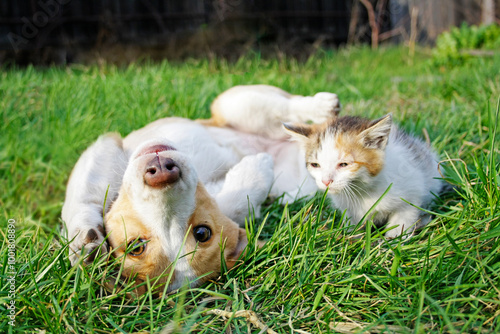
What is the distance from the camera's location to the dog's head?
2018 mm

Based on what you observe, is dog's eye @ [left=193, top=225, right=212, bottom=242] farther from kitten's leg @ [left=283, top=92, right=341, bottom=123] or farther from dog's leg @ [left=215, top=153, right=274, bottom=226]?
kitten's leg @ [left=283, top=92, right=341, bottom=123]

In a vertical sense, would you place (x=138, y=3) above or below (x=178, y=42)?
above

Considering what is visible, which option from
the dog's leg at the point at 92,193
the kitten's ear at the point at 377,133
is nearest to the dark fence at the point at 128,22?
the dog's leg at the point at 92,193

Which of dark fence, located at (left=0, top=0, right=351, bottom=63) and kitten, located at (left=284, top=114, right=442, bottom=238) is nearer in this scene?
kitten, located at (left=284, top=114, right=442, bottom=238)

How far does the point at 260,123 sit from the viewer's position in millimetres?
3578

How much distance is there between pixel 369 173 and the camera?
2.32 metres

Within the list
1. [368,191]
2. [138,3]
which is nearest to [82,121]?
[368,191]

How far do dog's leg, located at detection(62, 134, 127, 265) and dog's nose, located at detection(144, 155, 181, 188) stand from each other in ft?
1.37

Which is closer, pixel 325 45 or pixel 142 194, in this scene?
pixel 142 194

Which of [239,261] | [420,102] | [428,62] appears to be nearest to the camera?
[239,261]

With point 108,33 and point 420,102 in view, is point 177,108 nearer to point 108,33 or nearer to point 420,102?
point 420,102

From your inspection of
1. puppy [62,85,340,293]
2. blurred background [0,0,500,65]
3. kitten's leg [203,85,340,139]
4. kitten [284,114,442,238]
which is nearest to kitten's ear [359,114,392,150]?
kitten [284,114,442,238]

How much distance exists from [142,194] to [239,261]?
602 mm

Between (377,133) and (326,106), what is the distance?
3.18ft
